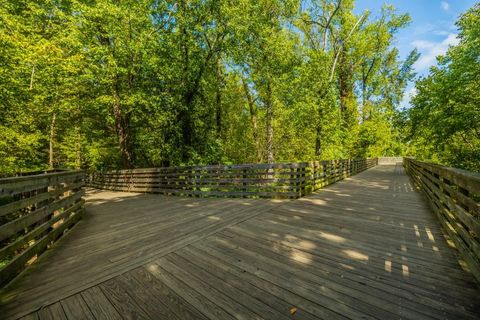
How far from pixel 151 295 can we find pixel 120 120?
39.7ft

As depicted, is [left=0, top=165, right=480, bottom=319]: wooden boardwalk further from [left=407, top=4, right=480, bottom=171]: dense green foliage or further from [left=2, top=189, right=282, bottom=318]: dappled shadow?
[left=407, top=4, right=480, bottom=171]: dense green foliage

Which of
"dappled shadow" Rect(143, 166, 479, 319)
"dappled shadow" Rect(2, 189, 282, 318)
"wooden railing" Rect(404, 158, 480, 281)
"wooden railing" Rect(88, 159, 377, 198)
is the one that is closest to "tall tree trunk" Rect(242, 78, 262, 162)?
"wooden railing" Rect(88, 159, 377, 198)

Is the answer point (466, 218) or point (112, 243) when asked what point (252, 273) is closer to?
point (112, 243)

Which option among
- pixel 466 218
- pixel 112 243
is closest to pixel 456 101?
pixel 466 218

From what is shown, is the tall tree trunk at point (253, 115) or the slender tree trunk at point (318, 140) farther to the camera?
the tall tree trunk at point (253, 115)

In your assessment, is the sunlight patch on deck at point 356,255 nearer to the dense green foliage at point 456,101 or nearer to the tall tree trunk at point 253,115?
the dense green foliage at point 456,101

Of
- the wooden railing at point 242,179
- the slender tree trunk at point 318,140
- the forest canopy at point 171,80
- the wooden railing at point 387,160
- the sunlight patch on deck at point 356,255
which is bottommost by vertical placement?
the wooden railing at point 387,160

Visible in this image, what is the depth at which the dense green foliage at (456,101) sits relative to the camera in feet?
31.7

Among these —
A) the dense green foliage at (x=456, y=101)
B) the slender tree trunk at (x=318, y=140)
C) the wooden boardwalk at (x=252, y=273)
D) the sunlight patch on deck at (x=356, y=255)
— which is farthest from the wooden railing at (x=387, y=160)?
the sunlight patch on deck at (x=356, y=255)

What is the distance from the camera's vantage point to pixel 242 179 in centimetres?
734

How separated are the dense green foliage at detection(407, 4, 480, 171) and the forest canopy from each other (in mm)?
54

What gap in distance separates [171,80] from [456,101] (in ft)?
43.0

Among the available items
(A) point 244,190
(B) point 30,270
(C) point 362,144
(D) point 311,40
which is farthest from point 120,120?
(C) point 362,144

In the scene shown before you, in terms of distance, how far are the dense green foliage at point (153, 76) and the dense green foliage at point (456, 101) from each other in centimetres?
213
